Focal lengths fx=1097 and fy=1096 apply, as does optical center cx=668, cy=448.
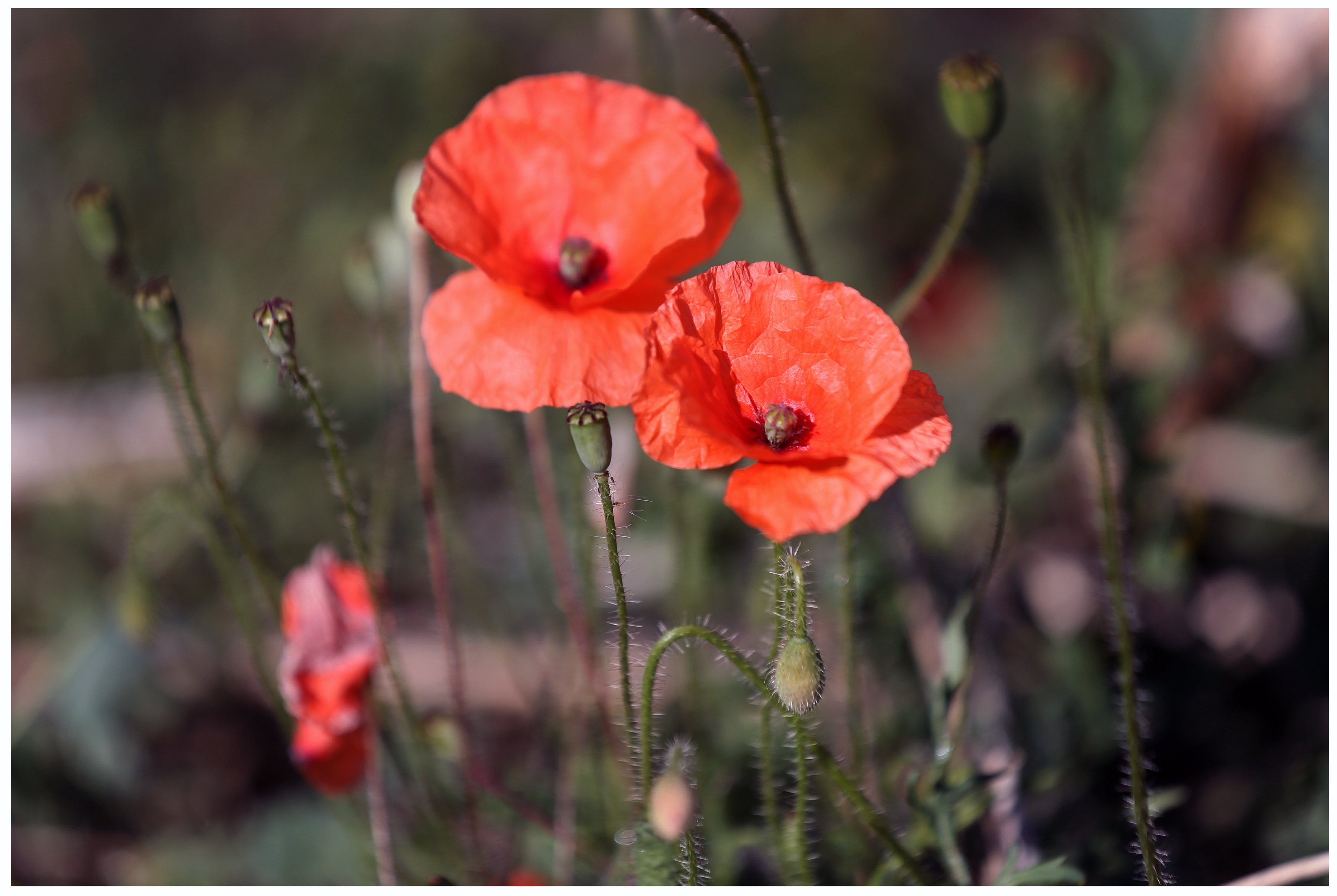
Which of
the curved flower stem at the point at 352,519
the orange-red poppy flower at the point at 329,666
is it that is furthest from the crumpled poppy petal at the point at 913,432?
the orange-red poppy flower at the point at 329,666

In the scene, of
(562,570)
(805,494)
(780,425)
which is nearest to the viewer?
(805,494)

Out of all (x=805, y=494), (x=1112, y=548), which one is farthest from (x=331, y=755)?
(x=1112, y=548)

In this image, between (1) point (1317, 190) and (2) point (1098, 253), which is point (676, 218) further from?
(1) point (1317, 190)

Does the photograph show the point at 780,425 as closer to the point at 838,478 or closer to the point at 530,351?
the point at 838,478

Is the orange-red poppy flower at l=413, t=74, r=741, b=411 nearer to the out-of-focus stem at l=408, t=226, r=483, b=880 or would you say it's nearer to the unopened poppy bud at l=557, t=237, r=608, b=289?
the unopened poppy bud at l=557, t=237, r=608, b=289

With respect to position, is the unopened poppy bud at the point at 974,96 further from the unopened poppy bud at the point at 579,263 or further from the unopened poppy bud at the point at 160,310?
the unopened poppy bud at the point at 160,310
